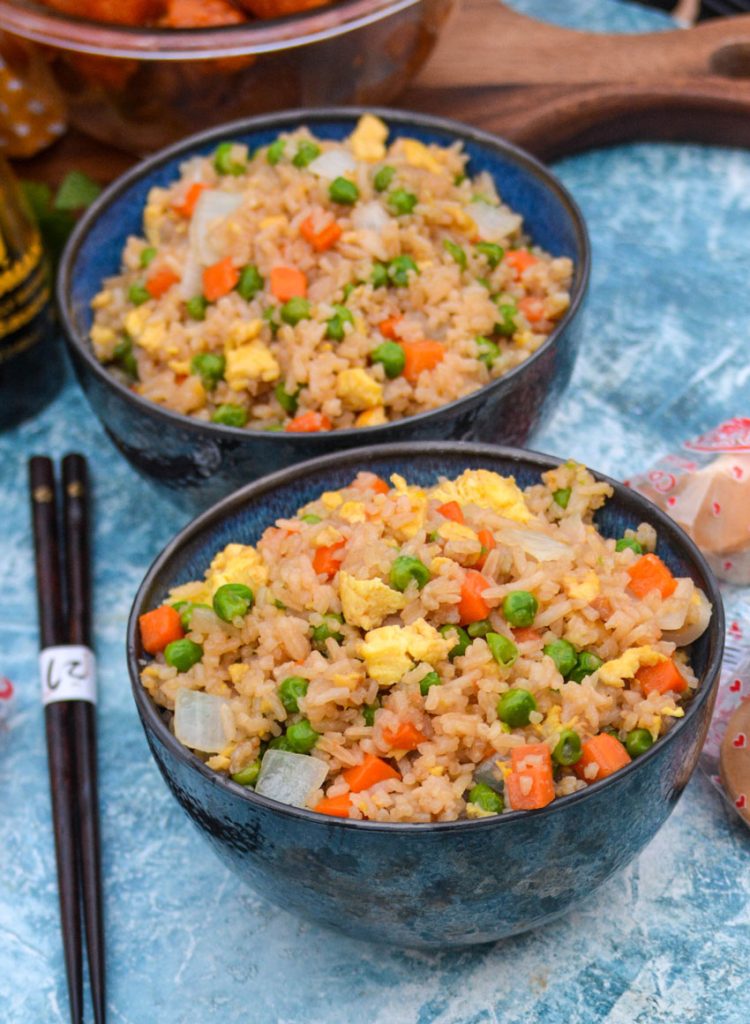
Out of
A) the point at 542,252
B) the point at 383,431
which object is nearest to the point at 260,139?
the point at 542,252

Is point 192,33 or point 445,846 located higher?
point 192,33

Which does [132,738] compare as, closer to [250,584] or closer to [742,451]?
[250,584]

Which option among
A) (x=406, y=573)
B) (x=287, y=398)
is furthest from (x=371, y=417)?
(x=406, y=573)

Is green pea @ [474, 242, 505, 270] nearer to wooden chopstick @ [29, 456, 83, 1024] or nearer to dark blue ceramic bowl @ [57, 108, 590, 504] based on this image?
dark blue ceramic bowl @ [57, 108, 590, 504]

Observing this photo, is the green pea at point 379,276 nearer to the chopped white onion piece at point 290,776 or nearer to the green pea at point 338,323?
the green pea at point 338,323

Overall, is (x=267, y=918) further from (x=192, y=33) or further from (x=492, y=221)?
(x=192, y=33)

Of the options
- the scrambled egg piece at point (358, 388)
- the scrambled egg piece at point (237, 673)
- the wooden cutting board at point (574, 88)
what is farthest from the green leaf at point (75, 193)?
the scrambled egg piece at point (237, 673)

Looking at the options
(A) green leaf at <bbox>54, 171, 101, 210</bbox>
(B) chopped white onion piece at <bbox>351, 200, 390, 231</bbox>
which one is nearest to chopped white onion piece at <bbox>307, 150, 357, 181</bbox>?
(B) chopped white onion piece at <bbox>351, 200, 390, 231</bbox>
